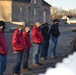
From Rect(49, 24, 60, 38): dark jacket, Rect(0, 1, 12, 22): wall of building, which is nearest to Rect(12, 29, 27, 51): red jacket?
Rect(49, 24, 60, 38): dark jacket

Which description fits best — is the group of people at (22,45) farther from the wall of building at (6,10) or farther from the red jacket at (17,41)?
the wall of building at (6,10)

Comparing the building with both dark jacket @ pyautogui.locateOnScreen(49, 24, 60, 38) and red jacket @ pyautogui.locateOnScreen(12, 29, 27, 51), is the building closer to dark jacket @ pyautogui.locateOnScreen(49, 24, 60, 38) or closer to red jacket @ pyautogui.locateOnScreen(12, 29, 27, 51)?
dark jacket @ pyautogui.locateOnScreen(49, 24, 60, 38)

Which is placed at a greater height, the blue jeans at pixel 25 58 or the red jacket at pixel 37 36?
the red jacket at pixel 37 36

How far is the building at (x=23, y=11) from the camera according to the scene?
58469 mm

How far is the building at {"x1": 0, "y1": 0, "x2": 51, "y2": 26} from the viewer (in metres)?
58.5

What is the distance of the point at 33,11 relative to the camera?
216 feet

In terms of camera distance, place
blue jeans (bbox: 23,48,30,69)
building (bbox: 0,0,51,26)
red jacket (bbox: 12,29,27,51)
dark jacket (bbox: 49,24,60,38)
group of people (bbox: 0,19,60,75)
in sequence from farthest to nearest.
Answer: building (bbox: 0,0,51,26), dark jacket (bbox: 49,24,60,38), blue jeans (bbox: 23,48,30,69), red jacket (bbox: 12,29,27,51), group of people (bbox: 0,19,60,75)

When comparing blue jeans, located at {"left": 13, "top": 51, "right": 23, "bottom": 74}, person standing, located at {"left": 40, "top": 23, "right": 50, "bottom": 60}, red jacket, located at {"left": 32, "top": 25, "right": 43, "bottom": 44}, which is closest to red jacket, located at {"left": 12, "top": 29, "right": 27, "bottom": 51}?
blue jeans, located at {"left": 13, "top": 51, "right": 23, "bottom": 74}

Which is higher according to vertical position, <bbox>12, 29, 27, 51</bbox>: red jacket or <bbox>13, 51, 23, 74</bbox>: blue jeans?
<bbox>12, 29, 27, 51</bbox>: red jacket

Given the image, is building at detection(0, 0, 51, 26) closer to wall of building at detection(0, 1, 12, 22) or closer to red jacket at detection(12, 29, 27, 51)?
wall of building at detection(0, 1, 12, 22)

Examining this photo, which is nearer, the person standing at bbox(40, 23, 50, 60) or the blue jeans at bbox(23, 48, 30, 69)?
the blue jeans at bbox(23, 48, 30, 69)

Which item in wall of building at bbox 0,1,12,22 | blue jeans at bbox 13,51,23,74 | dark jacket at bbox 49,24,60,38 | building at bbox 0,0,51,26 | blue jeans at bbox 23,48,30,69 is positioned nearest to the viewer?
blue jeans at bbox 13,51,23,74

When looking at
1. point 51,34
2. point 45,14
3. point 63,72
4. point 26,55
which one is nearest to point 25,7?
point 45,14

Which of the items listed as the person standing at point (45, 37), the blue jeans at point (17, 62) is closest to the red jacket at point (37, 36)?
the person standing at point (45, 37)
